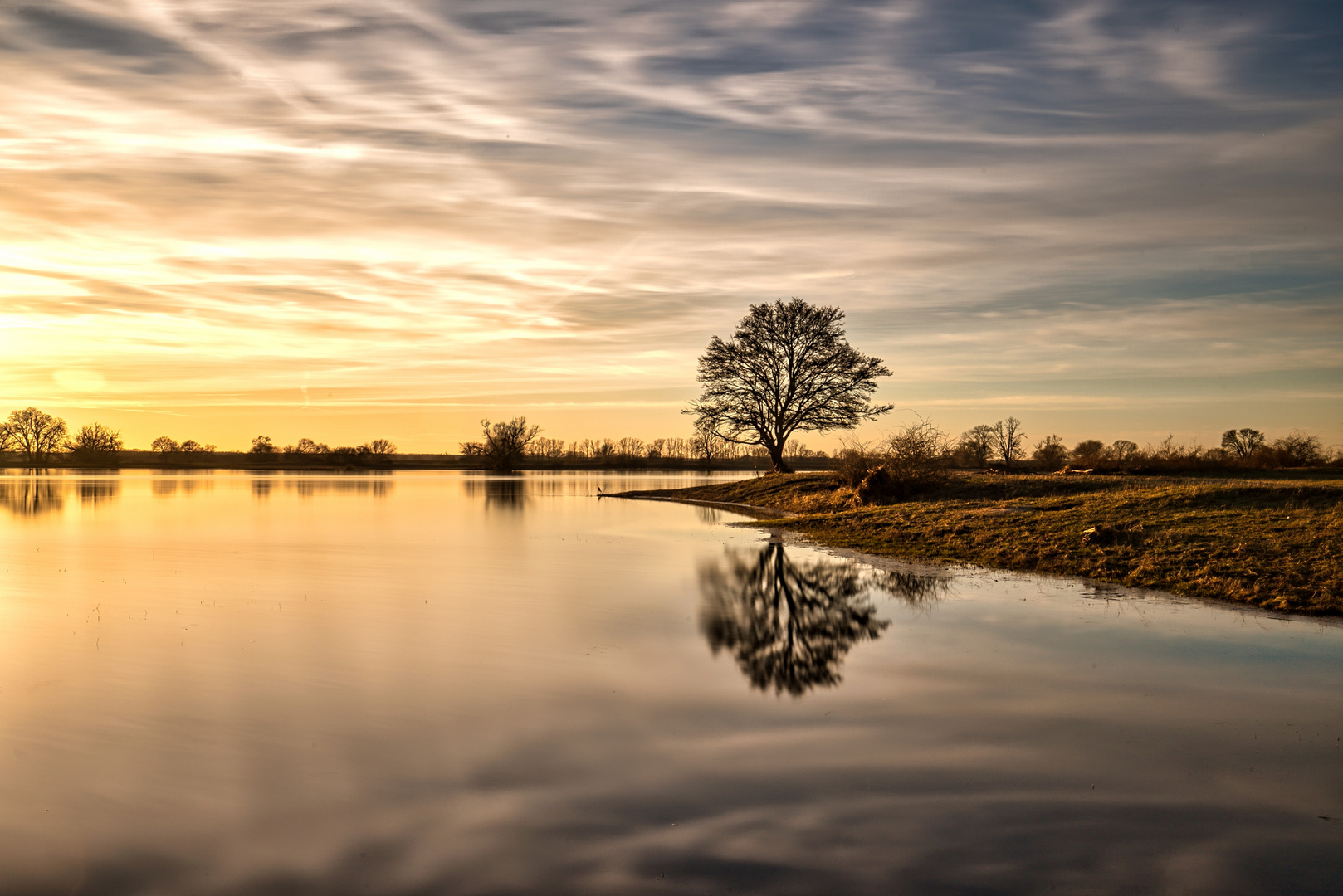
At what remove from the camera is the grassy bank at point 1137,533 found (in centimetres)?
1570

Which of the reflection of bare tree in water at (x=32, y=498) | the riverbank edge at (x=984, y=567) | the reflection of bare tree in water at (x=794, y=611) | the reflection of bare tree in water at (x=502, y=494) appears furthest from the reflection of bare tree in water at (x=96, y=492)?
the reflection of bare tree in water at (x=794, y=611)

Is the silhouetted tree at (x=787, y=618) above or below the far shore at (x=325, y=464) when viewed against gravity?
below

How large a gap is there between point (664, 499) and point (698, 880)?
49140 mm

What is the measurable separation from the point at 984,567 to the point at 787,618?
786 centimetres

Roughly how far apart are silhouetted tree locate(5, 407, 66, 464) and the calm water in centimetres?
15419

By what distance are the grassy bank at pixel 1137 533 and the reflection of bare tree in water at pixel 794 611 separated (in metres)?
3.64

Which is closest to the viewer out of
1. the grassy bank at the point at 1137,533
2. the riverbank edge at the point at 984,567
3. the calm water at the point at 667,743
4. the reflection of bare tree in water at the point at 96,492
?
the calm water at the point at 667,743

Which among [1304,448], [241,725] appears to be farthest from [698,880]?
[1304,448]

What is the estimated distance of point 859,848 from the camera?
19.1 ft

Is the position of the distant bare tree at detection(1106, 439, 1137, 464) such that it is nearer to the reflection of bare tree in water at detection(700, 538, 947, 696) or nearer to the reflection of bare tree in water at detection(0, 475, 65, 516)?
the reflection of bare tree in water at detection(700, 538, 947, 696)

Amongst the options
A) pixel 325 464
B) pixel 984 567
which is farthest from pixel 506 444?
pixel 984 567

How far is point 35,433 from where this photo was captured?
140 metres

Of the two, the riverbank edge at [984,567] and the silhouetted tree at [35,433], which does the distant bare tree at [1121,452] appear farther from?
the silhouetted tree at [35,433]

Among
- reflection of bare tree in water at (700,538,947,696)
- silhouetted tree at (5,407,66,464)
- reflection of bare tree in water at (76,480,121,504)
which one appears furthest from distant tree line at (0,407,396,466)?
reflection of bare tree in water at (700,538,947,696)
